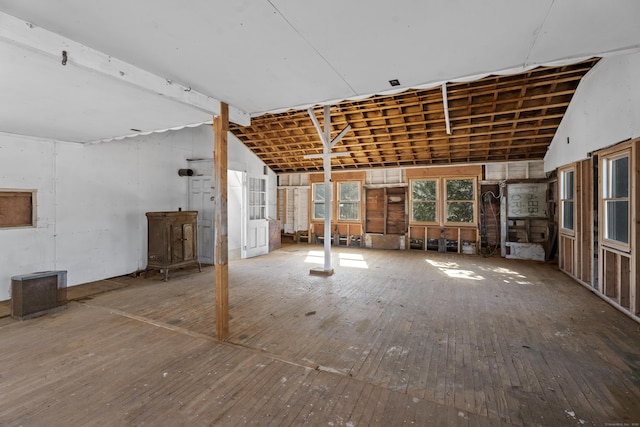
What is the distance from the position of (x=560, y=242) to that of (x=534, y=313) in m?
3.72

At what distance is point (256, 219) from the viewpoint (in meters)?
8.53

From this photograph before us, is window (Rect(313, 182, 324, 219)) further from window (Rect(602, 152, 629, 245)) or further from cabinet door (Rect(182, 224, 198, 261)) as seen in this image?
window (Rect(602, 152, 629, 245))

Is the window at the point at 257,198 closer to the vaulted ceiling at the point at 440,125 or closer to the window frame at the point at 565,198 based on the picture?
the vaulted ceiling at the point at 440,125

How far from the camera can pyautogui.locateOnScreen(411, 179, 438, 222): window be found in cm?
935

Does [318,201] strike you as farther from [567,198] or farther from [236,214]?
[567,198]

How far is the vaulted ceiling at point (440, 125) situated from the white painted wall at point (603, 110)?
1.38 feet

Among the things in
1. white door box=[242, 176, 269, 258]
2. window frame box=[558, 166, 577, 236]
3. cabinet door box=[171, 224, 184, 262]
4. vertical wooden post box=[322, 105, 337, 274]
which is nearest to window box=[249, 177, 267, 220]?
white door box=[242, 176, 269, 258]

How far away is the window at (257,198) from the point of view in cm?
835

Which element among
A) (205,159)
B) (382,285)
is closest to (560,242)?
(382,285)

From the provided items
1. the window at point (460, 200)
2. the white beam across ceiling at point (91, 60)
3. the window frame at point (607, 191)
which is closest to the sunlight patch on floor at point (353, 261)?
the window at point (460, 200)

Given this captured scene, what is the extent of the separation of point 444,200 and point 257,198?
565cm

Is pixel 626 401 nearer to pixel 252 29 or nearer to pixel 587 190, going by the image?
pixel 252 29

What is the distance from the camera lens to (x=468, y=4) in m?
1.63

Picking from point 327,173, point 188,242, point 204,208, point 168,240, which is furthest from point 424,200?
point 168,240
